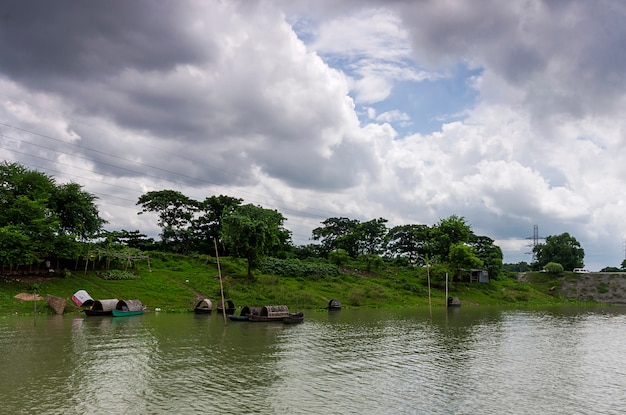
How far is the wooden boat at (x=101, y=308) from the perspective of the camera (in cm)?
5397

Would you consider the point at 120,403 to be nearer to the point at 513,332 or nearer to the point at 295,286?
A: the point at 513,332

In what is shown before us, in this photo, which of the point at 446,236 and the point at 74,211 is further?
the point at 446,236

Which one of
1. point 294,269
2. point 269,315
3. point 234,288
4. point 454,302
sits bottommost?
point 269,315

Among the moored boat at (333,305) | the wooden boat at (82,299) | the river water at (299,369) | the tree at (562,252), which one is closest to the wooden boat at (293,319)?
the river water at (299,369)

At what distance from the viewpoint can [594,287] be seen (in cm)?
11725

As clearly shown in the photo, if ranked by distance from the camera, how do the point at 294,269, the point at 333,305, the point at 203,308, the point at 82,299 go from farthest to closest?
the point at 294,269 < the point at 333,305 < the point at 203,308 < the point at 82,299

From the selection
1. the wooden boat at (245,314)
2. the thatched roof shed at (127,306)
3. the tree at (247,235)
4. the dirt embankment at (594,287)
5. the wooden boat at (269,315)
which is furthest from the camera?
the dirt embankment at (594,287)

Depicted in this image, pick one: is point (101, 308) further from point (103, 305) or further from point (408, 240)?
point (408, 240)

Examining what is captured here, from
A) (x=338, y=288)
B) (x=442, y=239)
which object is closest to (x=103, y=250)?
(x=338, y=288)

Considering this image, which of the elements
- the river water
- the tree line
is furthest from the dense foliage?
the river water

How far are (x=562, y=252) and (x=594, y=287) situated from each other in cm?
2120

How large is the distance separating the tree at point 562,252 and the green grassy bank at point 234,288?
3013cm

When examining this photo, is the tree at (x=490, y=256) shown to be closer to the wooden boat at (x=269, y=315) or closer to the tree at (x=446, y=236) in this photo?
the tree at (x=446, y=236)

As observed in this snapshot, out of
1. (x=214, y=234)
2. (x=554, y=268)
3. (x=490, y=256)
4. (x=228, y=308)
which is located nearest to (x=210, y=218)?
(x=214, y=234)
